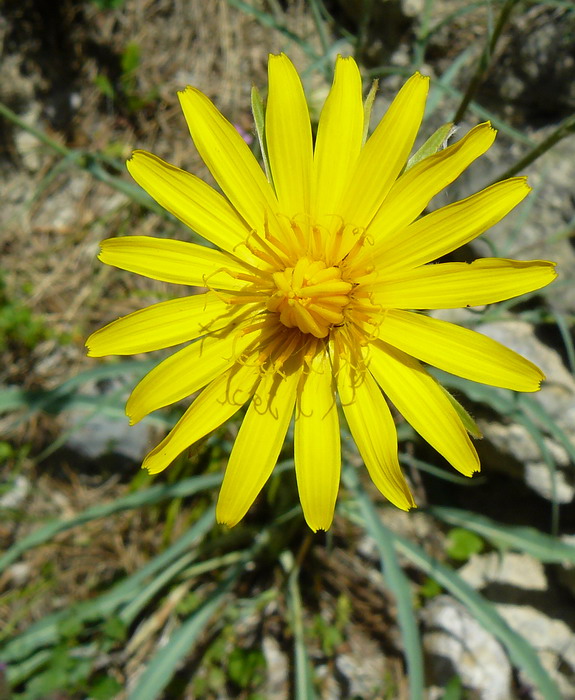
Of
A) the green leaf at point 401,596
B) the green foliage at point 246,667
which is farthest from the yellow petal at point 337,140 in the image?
the green foliage at point 246,667

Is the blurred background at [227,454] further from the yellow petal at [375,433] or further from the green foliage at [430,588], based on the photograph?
the yellow petal at [375,433]

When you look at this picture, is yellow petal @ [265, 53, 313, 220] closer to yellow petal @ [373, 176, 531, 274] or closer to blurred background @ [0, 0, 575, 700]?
yellow petal @ [373, 176, 531, 274]

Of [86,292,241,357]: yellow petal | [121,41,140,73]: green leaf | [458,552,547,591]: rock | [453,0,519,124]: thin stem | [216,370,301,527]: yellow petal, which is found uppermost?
[121,41,140,73]: green leaf

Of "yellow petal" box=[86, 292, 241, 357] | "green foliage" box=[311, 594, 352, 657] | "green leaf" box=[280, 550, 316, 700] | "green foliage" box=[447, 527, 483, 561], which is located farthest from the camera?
"green foliage" box=[311, 594, 352, 657]

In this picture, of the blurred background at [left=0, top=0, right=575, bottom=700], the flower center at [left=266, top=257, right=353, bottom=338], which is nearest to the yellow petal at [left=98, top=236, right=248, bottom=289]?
the flower center at [left=266, top=257, right=353, bottom=338]

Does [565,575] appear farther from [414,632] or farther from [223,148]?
[223,148]

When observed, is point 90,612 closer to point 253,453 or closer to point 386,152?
point 253,453
